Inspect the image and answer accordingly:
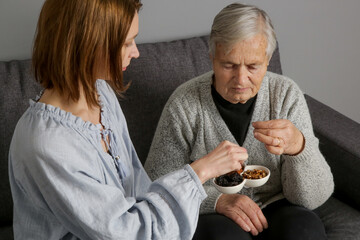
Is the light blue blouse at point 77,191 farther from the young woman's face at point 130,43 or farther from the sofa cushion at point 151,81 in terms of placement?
the sofa cushion at point 151,81

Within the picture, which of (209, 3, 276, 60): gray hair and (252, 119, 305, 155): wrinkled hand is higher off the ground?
(209, 3, 276, 60): gray hair

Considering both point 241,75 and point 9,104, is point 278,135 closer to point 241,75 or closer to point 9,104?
point 241,75

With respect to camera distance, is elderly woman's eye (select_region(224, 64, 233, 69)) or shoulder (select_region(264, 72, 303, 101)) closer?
elderly woman's eye (select_region(224, 64, 233, 69))

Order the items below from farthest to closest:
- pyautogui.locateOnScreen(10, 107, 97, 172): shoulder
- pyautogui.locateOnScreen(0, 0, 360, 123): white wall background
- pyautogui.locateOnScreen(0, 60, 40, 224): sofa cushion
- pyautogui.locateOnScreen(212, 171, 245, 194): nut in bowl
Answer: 1. pyautogui.locateOnScreen(0, 0, 360, 123): white wall background
2. pyautogui.locateOnScreen(0, 60, 40, 224): sofa cushion
3. pyautogui.locateOnScreen(212, 171, 245, 194): nut in bowl
4. pyautogui.locateOnScreen(10, 107, 97, 172): shoulder

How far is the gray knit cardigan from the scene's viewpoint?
1802mm

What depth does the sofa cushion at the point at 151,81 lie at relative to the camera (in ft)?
6.91

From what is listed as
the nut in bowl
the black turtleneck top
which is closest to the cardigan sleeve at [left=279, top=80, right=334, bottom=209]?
the black turtleneck top

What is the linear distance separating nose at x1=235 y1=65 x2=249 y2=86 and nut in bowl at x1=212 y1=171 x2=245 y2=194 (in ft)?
0.99

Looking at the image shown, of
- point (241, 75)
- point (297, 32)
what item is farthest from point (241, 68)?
point (297, 32)

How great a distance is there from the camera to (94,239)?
133 cm

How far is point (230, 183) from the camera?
1.59 metres

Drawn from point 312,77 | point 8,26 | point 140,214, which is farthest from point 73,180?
point 312,77

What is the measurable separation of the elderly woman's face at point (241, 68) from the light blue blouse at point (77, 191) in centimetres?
42

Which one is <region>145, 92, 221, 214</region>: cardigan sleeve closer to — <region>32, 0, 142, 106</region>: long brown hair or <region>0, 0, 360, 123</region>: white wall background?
<region>32, 0, 142, 106</region>: long brown hair
